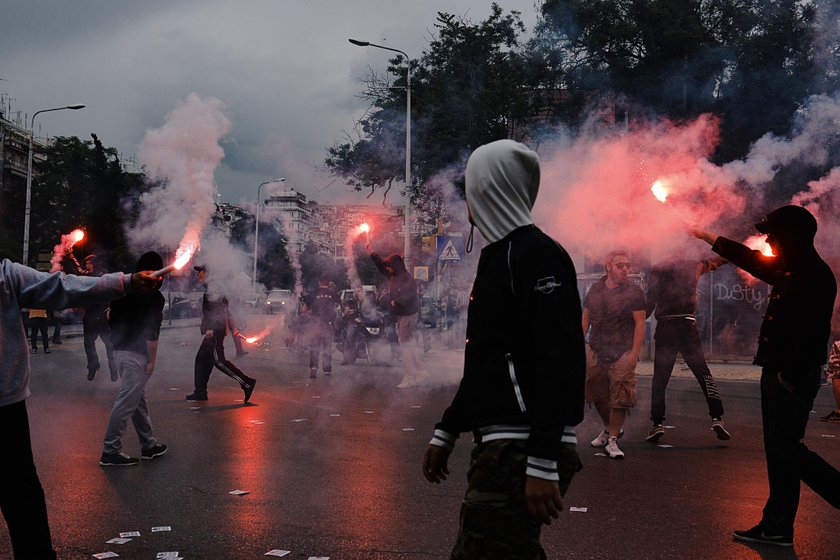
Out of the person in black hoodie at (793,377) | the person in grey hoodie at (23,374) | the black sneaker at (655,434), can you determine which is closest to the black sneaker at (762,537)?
the person in black hoodie at (793,377)

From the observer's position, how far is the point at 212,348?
1025cm

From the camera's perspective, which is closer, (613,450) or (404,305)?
(613,450)

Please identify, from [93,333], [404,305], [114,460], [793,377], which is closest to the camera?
[793,377]

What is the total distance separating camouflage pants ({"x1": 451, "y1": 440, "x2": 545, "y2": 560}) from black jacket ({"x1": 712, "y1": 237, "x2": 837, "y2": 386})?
2618mm

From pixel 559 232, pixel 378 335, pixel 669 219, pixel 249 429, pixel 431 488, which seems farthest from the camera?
pixel 378 335

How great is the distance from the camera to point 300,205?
2783cm

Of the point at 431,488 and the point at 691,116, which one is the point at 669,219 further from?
the point at 691,116

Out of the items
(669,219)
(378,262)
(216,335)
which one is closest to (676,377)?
(669,219)

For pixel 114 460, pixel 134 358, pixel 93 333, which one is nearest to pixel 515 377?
pixel 114 460

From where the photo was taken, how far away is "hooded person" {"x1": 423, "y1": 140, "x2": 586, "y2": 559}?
2.29 m

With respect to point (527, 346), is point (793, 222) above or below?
above

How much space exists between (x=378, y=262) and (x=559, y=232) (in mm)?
3982

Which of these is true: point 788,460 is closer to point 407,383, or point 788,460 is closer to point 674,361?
point 674,361

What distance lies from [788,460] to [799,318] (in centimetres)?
80
